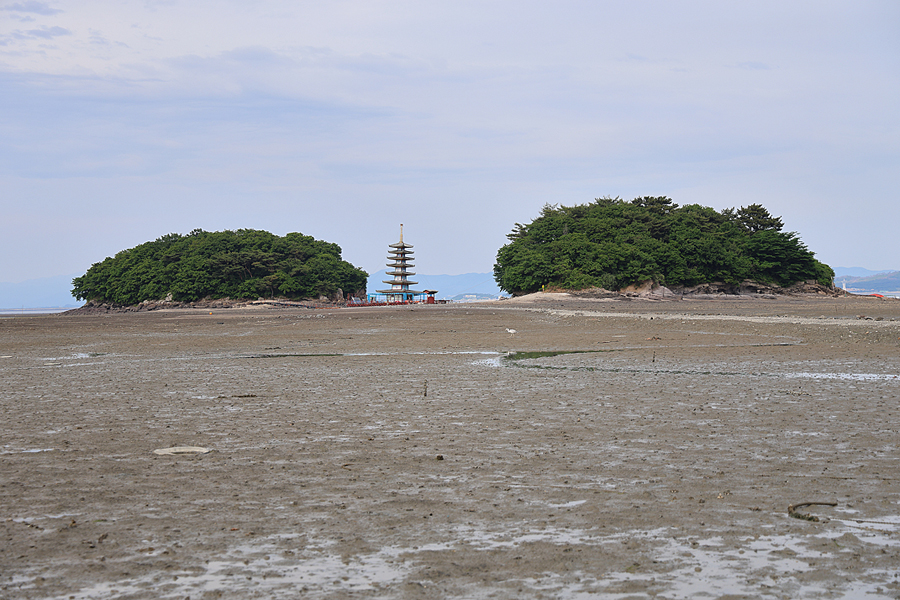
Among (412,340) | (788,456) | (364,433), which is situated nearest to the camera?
(788,456)

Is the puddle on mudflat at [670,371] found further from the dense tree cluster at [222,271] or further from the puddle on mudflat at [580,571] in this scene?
the dense tree cluster at [222,271]

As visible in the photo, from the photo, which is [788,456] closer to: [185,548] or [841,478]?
[841,478]

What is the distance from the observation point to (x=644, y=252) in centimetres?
7881

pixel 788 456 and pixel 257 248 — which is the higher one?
pixel 257 248

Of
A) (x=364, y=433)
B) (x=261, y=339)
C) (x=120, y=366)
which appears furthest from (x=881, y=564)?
(x=261, y=339)

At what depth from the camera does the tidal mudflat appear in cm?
379

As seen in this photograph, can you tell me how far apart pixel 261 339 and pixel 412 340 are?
5.29 m

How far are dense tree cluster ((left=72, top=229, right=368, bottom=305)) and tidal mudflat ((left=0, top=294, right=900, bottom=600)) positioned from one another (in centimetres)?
8268

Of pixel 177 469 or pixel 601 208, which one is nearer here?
pixel 177 469

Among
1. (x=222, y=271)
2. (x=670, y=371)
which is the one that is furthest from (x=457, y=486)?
(x=222, y=271)

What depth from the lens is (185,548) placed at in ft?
13.8

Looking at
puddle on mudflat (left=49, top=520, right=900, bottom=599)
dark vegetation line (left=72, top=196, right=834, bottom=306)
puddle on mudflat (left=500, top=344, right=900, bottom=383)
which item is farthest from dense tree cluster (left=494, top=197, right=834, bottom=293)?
puddle on mudflat (left=49, top=520, right=900, bottom=599)

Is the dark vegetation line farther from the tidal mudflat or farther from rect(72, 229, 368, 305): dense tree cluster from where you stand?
the tidal mudflat

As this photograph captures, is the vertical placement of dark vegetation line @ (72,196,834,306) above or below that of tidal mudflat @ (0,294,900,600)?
above
